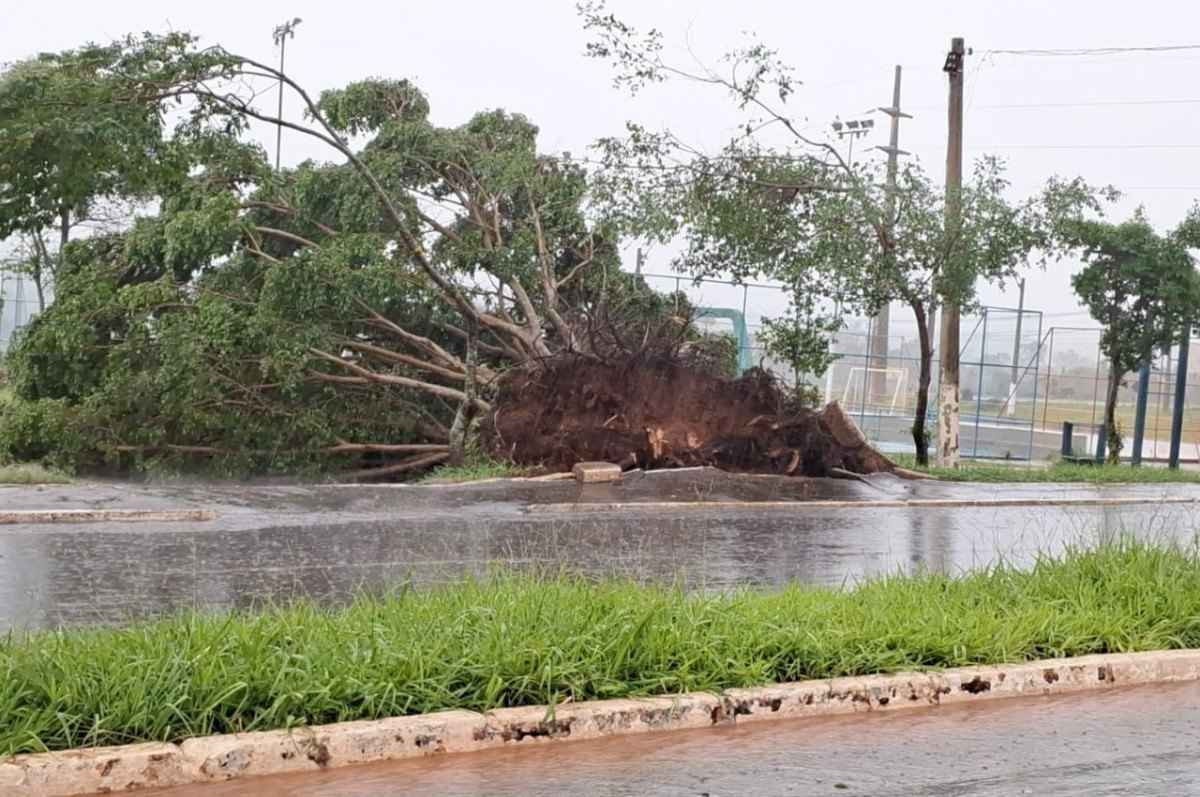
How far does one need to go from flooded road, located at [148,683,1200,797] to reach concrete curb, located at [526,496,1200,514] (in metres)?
9.07

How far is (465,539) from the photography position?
491 inches

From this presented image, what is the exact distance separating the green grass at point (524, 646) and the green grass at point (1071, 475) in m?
13.4

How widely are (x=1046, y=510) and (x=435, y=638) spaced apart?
13216mm

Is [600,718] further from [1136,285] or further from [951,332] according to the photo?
[1136,285]

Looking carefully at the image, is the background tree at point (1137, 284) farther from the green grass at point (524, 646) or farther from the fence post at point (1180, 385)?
the green grass at point (524, 646)

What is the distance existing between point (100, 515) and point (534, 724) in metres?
8.67

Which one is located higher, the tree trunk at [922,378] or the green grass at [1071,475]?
the tree trunk at [922,378]

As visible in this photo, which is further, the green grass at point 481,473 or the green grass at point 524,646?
the green grass at point 481,473

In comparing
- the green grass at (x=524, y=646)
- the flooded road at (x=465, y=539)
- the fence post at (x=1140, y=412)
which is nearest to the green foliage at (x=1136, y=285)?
the fence post at (x=1140, y=412)

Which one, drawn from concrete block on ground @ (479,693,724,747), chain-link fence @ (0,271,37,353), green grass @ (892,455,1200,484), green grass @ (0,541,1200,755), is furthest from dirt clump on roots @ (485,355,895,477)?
chain-link fence @ (0,271,37,353)

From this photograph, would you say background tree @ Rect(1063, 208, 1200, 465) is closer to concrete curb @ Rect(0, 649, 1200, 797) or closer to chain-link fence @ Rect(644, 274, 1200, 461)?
chain-link fence @ Rect(644, 274, 1200, 461)

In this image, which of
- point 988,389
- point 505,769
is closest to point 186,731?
point 505,769

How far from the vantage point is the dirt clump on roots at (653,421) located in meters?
19.1

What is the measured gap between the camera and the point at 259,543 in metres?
11.9
